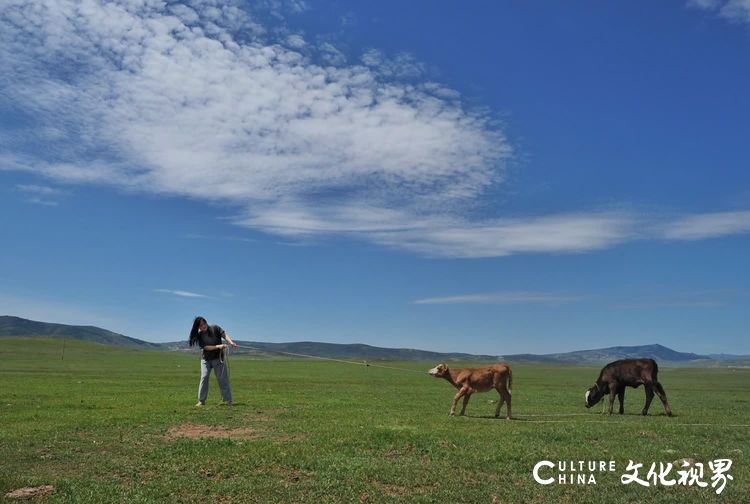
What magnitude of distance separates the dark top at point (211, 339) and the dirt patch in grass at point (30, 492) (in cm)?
1126

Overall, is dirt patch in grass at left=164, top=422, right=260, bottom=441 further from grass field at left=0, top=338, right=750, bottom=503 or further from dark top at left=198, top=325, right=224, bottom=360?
dark top at left=198, top=325, right=224, bottom=360

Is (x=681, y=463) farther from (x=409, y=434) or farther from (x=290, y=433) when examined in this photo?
(x=290, y=433)

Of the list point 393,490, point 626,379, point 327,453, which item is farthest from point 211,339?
point 626,379

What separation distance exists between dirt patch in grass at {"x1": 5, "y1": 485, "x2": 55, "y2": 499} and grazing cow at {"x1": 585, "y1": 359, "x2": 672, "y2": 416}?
64.9 ft

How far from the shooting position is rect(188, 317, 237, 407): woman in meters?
21.3

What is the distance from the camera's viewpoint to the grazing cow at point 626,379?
922 inches

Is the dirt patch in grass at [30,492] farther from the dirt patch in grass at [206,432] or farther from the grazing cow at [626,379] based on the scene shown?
the grazing cow at [626,379]

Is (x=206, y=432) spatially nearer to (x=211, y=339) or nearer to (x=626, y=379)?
(x=211, y=339)

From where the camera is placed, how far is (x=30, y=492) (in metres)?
9.90

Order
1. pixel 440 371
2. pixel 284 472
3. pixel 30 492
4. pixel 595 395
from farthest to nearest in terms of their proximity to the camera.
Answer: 1. pixel 595 395
2. pixel 440 371
3. pixel 284 472
4. pixel 30 492

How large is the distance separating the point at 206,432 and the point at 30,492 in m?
5.64

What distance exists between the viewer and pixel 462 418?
1919 centimetres

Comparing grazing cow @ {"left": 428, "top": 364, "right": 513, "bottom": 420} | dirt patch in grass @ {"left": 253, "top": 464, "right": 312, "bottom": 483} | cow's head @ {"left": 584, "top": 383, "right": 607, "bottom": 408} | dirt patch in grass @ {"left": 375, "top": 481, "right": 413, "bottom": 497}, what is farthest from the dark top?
cow's head @ {"left": 584, "top": 383, "right": 607, "bottom": 408}

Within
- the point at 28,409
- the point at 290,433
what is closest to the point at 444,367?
the point at 290,433
